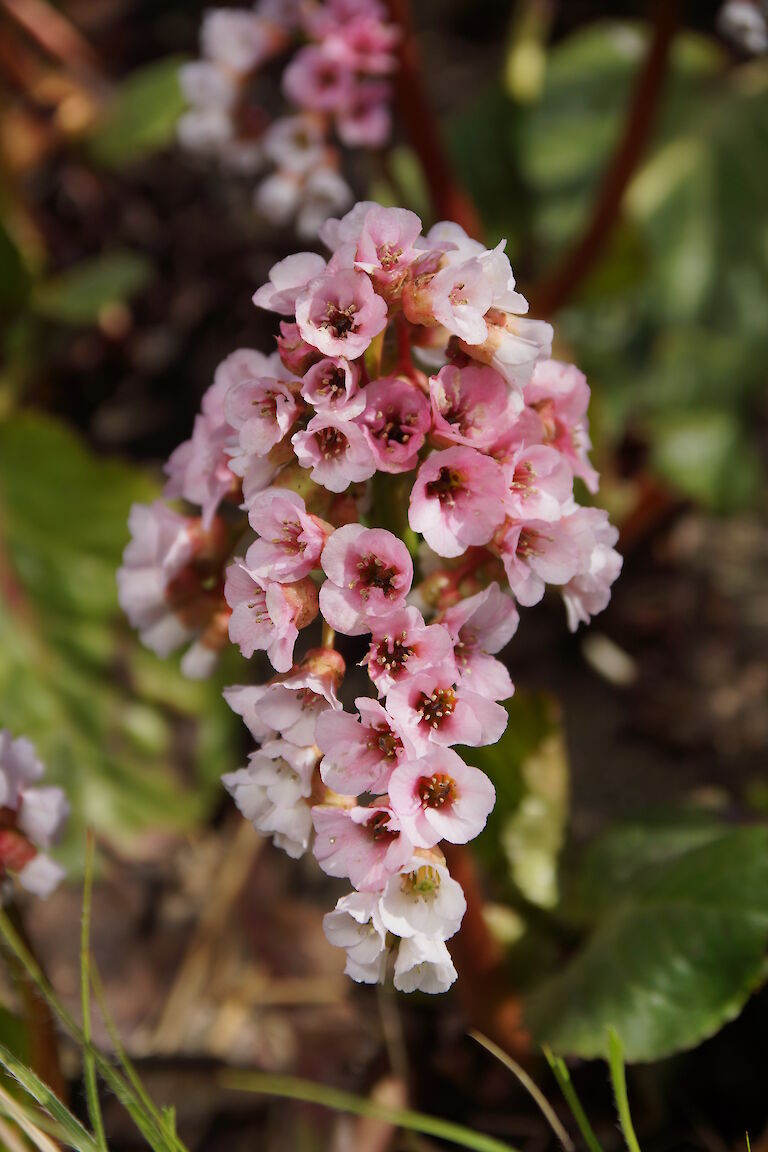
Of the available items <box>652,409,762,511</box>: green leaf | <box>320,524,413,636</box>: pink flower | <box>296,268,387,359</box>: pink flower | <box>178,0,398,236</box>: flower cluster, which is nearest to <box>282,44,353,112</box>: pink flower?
<box>178,0,398,236</box>: flower cluster

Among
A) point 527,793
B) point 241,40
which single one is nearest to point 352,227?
point 527,793

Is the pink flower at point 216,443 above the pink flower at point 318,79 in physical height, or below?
below

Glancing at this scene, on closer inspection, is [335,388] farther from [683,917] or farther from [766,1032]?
[766,1032]

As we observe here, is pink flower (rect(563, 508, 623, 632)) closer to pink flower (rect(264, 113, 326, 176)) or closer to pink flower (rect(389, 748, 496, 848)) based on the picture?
pink flower (rect(389, 748, 496, 848))

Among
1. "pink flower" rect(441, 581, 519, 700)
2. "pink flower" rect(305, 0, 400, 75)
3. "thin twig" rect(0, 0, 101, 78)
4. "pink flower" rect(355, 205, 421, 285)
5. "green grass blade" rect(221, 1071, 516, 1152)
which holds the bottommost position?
"green grass blade" rect(221, 1071, 516, 1152)

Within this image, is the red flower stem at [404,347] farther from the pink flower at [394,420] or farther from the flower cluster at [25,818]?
the flower cluster at [25,818]

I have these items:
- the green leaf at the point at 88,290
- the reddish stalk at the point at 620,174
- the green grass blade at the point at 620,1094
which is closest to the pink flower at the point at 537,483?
the green grass blade at the point at 620,1094

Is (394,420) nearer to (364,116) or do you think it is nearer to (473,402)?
(473,402)
